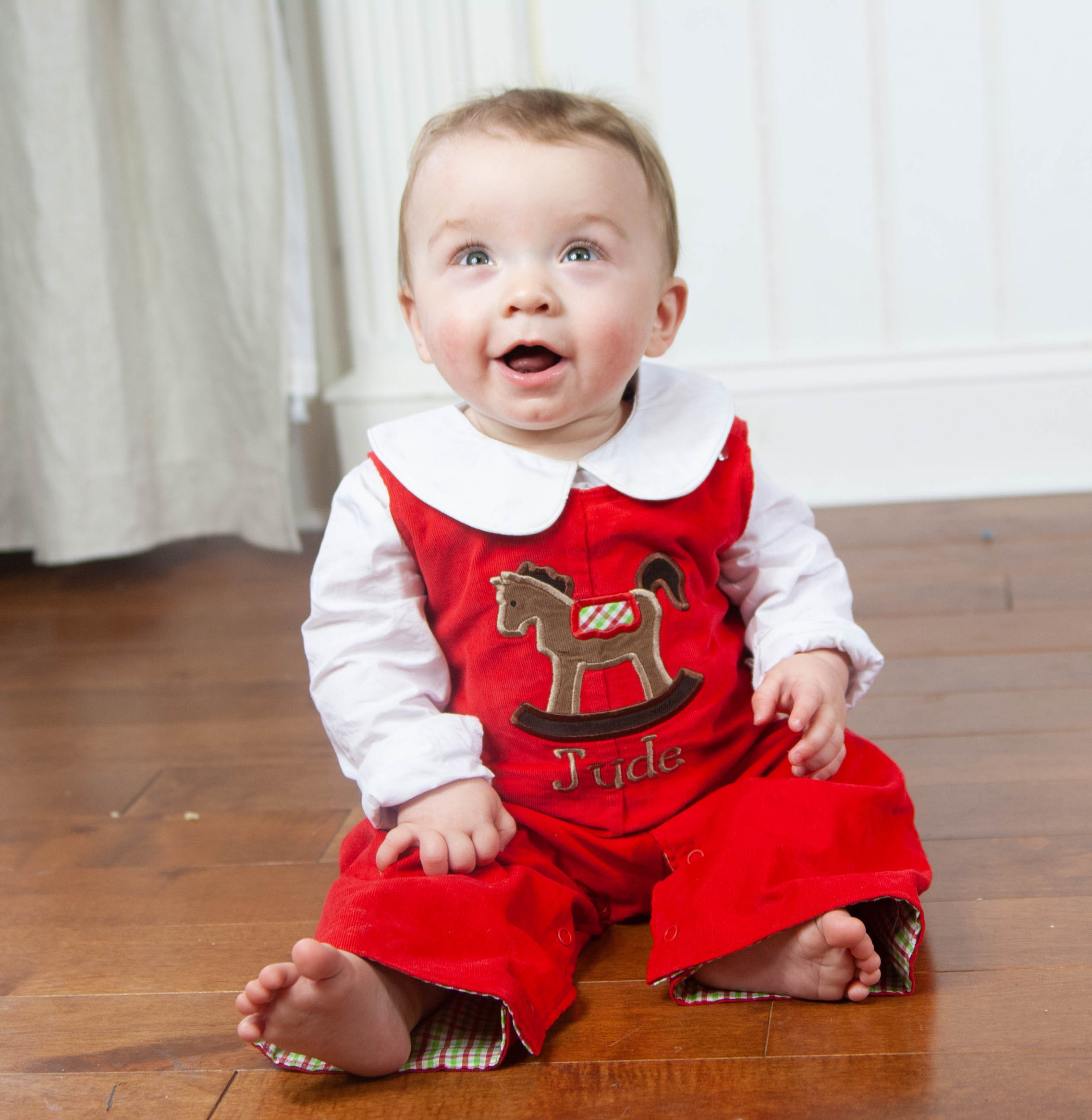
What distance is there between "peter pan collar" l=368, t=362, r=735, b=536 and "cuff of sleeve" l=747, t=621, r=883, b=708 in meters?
0.12

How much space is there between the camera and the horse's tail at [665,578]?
797 millimetres

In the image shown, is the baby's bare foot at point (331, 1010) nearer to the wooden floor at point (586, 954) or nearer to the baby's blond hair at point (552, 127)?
the wooden floor at point (586, 954)

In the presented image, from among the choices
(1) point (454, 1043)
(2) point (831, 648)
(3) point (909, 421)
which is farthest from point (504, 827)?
(3) point (909, 421)

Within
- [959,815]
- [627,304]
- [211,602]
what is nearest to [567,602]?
[627,304]

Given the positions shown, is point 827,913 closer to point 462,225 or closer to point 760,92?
point 462,225

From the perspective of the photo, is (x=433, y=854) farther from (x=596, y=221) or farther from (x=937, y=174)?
(x=937, y=174)

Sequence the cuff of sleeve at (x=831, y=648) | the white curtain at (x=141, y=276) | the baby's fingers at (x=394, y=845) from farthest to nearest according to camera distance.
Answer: the white curtain at (x=141, y=276), the cuff of sleeve at (x=831, y=648), the baby's fingers at (x=394, y=845)

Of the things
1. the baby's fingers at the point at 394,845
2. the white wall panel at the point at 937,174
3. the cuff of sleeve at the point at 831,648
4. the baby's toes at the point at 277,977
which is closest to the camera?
the baby's toes at the point at 277,977

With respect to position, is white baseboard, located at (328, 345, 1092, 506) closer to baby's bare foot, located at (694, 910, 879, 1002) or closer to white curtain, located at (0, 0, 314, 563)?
white curtain, located at (0, 0, 314, 563)

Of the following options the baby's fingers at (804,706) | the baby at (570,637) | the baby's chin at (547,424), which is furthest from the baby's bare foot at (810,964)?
the baby's chin at (547,424)

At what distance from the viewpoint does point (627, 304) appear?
0.78m

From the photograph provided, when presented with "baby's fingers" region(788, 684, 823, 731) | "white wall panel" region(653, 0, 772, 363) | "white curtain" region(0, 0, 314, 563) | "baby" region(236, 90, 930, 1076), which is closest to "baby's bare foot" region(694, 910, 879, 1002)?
"baby" region(236, 90, 930, 1076)

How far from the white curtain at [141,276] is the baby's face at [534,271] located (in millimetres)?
987

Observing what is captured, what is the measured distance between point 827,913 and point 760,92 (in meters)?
1.42
